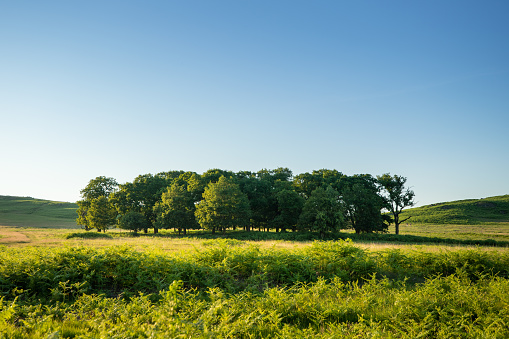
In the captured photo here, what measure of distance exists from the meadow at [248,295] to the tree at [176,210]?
4104cm

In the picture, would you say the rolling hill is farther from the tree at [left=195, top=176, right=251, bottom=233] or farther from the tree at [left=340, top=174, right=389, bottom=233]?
the tree at [left=195, top=176, right=251, bottom=233]

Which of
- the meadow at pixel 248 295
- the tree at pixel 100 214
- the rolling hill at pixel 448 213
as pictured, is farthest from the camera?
the rolling hill at pixel 448 213

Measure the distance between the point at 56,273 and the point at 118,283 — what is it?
1732mm

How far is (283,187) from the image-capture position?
182 ft

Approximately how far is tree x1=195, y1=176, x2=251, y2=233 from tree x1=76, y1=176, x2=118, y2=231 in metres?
26.7

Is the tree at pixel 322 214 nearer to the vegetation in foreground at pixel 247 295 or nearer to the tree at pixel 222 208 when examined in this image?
the tree at pixel 222 208

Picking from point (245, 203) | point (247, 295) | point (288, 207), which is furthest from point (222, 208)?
point (247, 295)

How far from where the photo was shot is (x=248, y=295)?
656 centimetres

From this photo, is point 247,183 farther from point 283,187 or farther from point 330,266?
point 330,266

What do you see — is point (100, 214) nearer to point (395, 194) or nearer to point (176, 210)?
point (176, 210)

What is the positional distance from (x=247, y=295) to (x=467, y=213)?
12677 centimetres

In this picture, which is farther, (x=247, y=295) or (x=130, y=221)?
(x=130, y=221)

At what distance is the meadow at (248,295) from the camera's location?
16.2ft

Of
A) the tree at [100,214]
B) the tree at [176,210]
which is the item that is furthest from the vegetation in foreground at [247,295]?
the tree at [100,214]
